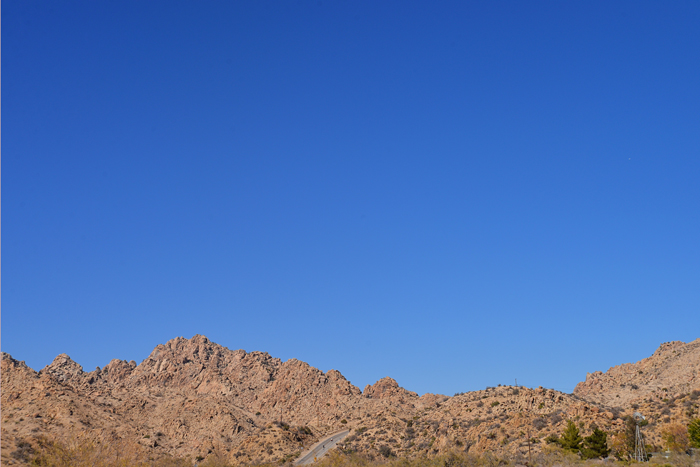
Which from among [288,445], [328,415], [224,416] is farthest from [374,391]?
[288,445]

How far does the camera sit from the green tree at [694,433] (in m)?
48.9

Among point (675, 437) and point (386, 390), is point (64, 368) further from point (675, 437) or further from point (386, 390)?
point (675, 437)

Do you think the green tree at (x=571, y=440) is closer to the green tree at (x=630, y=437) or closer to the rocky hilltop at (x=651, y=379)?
the green tree at (x=630, y=437)

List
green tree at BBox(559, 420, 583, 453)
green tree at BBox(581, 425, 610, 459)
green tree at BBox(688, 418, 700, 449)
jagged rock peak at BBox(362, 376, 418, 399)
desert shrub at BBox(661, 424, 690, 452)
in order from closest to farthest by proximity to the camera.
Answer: green tree at BBox(688, 418, 700, 449)
desert shrub at BBox(661, 424, 690, 452)
green tree at BBox(581, 425, 610, 459)
green tree at BBox(559, 420, 583, 453)
jagged rock peak at BBox(362, 376, 418, 399)

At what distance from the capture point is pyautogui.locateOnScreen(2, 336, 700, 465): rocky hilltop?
7056cm

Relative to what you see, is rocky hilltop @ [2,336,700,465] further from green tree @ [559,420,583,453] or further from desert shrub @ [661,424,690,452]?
green tree @ [559,420,583,453]

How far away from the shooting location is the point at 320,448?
86375 mm

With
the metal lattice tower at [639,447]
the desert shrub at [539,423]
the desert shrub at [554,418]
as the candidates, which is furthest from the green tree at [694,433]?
the desert shrub at [539,423]

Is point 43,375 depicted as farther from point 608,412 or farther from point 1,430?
point 608,412

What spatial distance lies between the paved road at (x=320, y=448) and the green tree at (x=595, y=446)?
1319 inches

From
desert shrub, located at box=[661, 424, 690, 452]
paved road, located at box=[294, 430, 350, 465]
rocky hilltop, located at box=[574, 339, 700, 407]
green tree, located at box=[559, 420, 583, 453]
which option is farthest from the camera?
rocky hilltop, located at box=[574, 339, 700, 407]

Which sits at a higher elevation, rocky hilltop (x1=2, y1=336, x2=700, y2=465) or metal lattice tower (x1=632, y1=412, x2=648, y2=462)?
rocky hilltop (x1=2, y1=336, x2=700, y2=465)

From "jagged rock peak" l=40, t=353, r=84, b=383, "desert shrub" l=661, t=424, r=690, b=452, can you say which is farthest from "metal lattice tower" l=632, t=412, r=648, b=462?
"jagged rock peak" l=40, t=353, r=84, b=383

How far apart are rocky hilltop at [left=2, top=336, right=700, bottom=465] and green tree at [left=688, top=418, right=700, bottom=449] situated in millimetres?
7301
